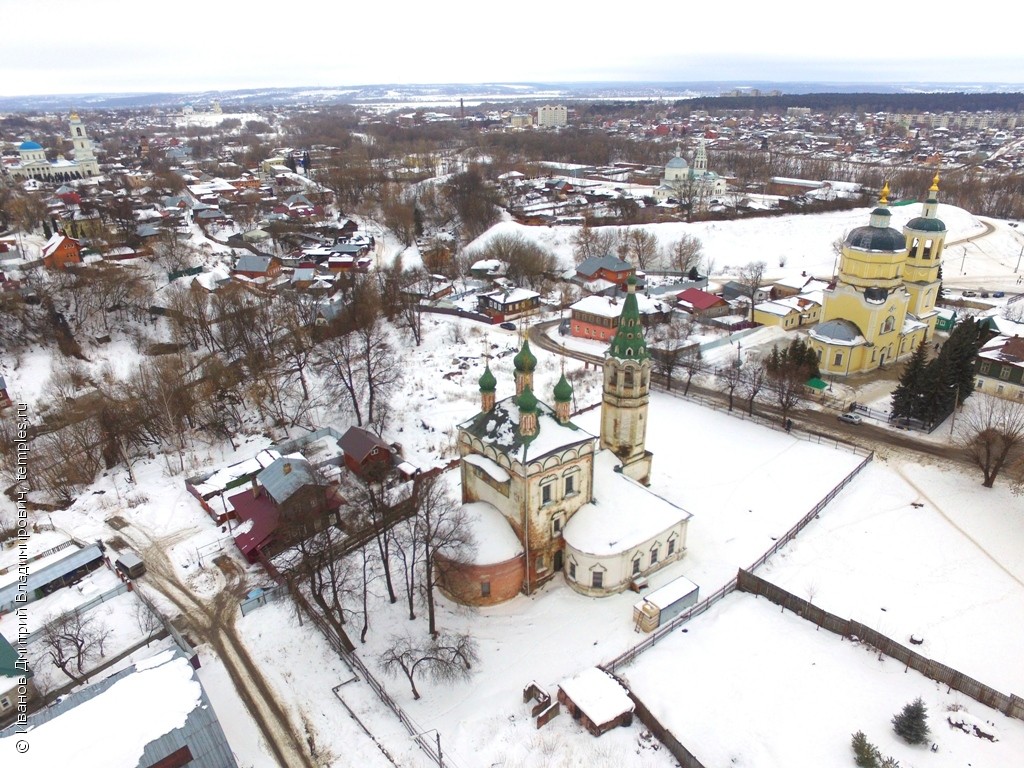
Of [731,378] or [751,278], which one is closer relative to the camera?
[731,378]

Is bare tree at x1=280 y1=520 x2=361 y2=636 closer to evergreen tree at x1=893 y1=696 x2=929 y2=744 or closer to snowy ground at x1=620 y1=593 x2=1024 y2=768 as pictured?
snowy ground at x1=620 y1=593 x2=1024 y2=768

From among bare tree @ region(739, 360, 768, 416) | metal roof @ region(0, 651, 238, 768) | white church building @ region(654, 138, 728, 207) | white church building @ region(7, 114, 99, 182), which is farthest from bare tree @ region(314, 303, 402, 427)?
white church building @ region(7, 114, 99, 182)

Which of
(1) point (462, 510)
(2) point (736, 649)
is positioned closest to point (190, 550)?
(1) point (462, 510)

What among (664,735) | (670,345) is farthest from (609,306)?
(664,735)

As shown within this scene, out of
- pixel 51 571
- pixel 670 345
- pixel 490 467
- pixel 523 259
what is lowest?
pixel 51 571

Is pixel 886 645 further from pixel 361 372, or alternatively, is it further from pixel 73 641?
pixel 361 372

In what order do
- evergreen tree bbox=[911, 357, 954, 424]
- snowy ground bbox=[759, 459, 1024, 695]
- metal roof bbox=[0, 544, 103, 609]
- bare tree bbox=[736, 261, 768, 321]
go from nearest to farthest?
1. snowy ground bbox=[759, 459, 1024, 695]
2. metal roof bbox=[0, 544, 103, 609]
3. evergreen tree bbox=[911, 357, 954, 424]
4. bare tree bbox=[736, 261, 768, 321]
